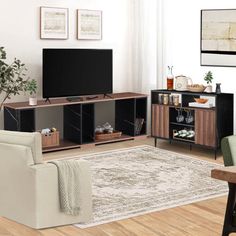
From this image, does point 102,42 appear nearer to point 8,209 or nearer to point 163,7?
point 163,7

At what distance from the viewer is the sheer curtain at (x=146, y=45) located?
336 inches

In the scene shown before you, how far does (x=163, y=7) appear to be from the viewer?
27.6 feet

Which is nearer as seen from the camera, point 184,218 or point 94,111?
point 184,218

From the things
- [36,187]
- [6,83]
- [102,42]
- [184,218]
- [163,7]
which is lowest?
[184,218]

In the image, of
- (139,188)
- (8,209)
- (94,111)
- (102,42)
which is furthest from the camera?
(102,42)

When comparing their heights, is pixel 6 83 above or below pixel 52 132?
above

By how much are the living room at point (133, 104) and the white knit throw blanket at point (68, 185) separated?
1.16 ft

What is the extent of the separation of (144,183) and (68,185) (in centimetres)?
160

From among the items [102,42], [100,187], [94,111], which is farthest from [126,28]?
[100,187]

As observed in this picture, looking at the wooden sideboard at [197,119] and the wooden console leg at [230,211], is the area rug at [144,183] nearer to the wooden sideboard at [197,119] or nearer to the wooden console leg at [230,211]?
the wooden sideboard at [197,119]

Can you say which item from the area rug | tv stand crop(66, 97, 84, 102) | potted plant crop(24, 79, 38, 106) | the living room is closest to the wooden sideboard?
the living room

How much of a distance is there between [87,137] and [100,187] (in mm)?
2418

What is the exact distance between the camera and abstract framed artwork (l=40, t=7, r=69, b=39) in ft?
25.5

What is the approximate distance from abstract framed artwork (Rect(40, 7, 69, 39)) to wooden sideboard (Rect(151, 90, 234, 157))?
1.58 meters
